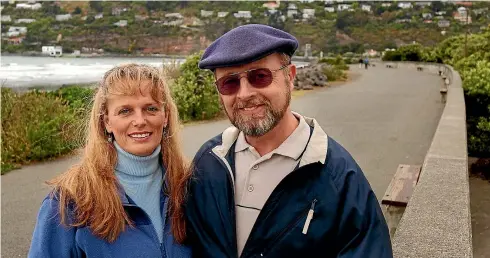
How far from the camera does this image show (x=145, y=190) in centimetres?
218

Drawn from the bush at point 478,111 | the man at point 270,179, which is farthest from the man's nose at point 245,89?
the bush at point 478,111

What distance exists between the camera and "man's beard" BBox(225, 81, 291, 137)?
2012 mm

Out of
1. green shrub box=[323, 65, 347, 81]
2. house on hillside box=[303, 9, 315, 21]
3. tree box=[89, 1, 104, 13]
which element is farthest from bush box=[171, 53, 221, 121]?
house on hillside box=[303, 9, 315, 21]

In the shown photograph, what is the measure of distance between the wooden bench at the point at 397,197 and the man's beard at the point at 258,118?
3.07 meters

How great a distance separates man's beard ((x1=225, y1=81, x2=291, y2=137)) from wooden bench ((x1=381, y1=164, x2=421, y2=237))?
3.07m

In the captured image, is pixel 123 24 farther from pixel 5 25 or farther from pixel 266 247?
pixel 266 247

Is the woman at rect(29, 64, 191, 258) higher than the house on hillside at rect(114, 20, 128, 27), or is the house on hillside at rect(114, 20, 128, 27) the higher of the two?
the house on hillside at rect(114, 20, 128, 27)

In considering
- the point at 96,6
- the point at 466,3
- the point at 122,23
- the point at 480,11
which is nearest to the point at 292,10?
the point at 480,11

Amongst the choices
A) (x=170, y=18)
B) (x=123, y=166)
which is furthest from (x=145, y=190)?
(x=170, y=18)

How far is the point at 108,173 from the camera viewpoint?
6.93 feet

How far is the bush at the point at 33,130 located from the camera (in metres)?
8.80

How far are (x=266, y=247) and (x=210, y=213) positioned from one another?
29cm

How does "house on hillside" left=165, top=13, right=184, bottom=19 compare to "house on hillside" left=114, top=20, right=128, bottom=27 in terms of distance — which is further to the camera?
"house on hillside" left=165, top=13, right=184, bottom=19

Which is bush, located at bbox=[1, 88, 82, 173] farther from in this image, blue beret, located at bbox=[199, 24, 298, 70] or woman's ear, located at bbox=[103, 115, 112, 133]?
blue beret, located at bbox=[199, 24, 298, 70]
